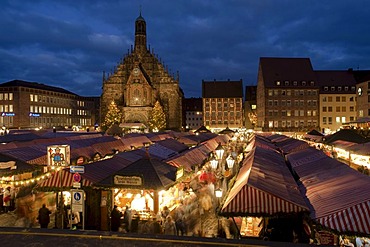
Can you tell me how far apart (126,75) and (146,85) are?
600 cm

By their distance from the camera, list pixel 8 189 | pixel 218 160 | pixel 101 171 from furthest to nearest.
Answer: pixel 218 160
pixel 8 189
pixel 101 171

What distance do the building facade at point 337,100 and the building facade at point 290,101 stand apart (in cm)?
166

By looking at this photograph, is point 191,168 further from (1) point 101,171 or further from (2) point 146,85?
(2) point 146,85

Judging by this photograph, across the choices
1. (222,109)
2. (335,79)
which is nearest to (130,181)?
(335,79)

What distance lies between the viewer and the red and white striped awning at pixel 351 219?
7.37 metres

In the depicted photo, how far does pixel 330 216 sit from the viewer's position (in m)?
7.85

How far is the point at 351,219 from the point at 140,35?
250 feet

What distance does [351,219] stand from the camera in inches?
297

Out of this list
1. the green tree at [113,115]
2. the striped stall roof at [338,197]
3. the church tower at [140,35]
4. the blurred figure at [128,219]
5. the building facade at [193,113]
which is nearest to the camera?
the striped stall roof at [338,197]

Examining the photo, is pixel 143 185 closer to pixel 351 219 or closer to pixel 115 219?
pixel 115 219

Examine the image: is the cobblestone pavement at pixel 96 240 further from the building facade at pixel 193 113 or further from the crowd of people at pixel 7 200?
the building facade at pixel 193 113

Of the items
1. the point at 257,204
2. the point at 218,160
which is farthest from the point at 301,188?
the point at 218,160

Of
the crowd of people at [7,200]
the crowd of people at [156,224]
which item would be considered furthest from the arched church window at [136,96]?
the crowd of people at [156,224]

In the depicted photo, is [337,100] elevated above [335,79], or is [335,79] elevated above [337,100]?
[335,79]
